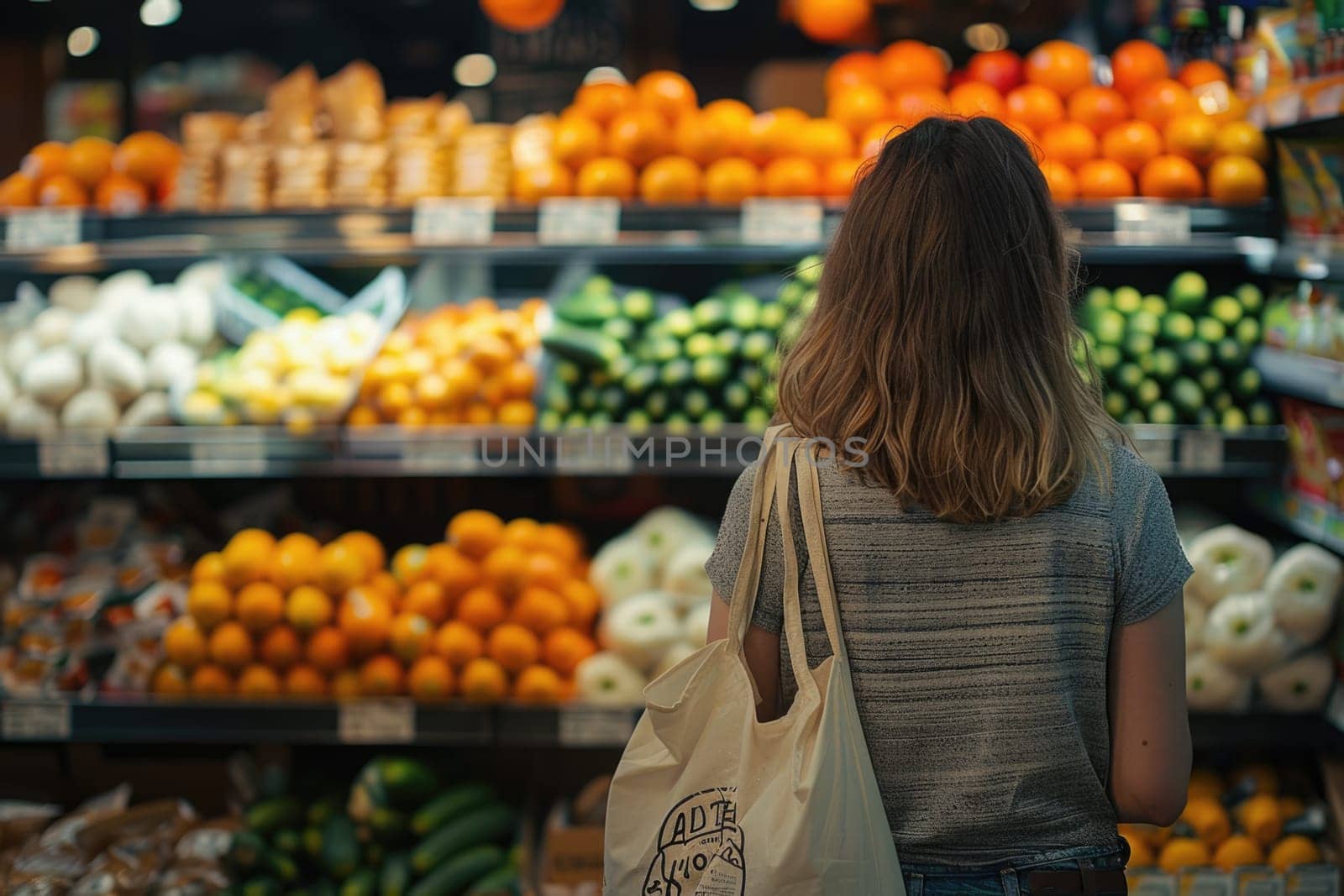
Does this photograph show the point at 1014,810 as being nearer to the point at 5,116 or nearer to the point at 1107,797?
the point at 1107,797

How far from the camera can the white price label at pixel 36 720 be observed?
2.44 meters

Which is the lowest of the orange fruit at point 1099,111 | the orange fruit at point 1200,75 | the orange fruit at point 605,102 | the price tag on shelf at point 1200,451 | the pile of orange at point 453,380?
the price tag on shelf at point 1200,451

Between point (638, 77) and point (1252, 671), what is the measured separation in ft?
6.46

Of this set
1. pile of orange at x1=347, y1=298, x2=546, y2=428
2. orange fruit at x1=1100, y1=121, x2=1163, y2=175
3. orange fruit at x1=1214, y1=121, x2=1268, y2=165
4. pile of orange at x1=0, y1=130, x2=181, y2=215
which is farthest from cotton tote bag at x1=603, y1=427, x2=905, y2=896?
pile of orange at x1=0, y1=130, x2=181, y2=215

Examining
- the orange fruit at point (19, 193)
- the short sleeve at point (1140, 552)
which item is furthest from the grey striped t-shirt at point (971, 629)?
the orange fruit at point (19, 193)

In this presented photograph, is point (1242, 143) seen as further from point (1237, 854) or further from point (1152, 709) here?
point (1152, 709)

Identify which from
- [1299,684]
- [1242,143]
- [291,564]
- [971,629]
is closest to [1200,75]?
[1242,143]

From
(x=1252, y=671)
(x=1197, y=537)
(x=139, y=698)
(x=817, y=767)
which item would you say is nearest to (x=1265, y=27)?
(x=1197, y=537)

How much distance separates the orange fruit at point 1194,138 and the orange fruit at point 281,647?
6.94 feet

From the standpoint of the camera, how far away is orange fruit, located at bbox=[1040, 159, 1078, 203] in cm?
242

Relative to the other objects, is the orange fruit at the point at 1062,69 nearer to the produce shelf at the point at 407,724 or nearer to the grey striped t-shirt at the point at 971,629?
the produce shelf at the point at 407,724

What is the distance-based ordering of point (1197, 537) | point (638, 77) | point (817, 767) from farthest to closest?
point (638, 77) → point (1197, 537) → point (817, 767)

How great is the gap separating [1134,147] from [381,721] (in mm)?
1966

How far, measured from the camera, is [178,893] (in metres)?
2.38
